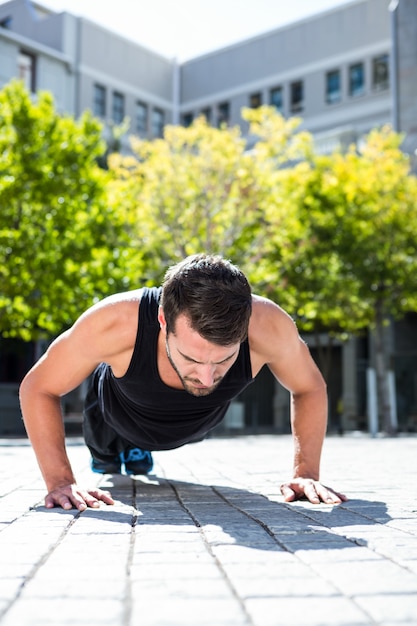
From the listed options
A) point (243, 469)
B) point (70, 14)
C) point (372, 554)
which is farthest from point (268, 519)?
point (70, 14)

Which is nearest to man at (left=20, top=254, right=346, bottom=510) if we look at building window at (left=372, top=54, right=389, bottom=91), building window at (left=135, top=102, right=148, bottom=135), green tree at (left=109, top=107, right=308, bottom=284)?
green tree at (left=109, top=107, right=308, bottom=284)

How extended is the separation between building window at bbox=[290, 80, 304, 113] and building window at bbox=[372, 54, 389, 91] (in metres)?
3.73

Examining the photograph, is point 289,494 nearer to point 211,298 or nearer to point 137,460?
point 211,298

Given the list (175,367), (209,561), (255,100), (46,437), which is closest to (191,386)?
(175,367)

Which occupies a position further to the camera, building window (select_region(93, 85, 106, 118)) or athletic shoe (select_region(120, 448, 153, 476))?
building window (select_region(93, 85, 106, 118))

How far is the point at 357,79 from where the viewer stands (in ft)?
119

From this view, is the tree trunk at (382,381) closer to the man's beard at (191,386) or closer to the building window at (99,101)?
the man's beard at (191,386)

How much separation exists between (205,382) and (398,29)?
91.4ft

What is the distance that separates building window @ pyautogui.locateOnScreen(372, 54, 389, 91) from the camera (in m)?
35.0

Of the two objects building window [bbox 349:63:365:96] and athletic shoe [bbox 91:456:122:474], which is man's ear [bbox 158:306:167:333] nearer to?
athletic shoe [bbox 91:456:122:474]

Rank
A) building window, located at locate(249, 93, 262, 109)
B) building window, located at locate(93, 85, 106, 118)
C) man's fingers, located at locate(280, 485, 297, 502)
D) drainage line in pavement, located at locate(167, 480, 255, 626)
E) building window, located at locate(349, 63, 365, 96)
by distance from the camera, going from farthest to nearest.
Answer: building window, located at locate(249, 93, 262, 109)
building window, located at locate(93, 85, 106, 118)
building window, located at locate(349, 63, 365, 96)
man's fingers, located at locate(280, 485, 297, 502)
drainage line in pavement, located at locate(167, 480, 255, 626)

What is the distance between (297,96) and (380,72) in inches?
172

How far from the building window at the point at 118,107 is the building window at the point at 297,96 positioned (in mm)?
7986

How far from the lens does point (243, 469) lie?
7395mm
